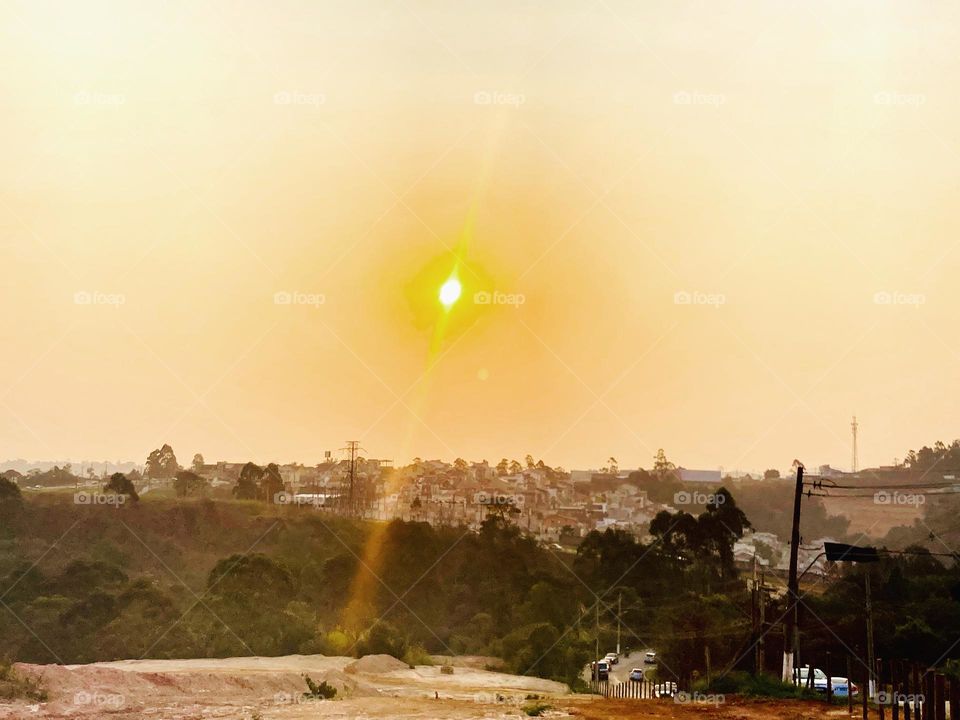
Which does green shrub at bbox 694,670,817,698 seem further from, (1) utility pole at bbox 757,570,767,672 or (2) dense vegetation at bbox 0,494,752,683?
(2) dense vegetation at bbox 0,494,752,683

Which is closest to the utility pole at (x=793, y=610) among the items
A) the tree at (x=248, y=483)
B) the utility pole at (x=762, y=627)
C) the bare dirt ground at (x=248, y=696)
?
the utility pole at (x=762, y=627)

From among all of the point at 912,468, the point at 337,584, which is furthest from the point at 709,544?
the point at 912,468
